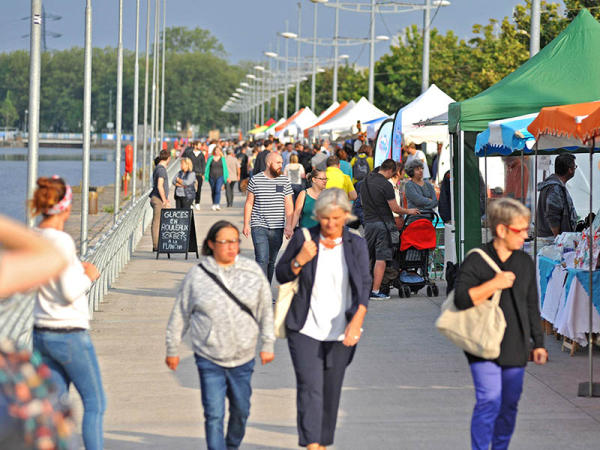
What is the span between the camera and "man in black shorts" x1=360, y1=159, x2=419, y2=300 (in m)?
12.0

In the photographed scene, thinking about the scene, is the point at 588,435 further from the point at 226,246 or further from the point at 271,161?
the point at 271,161

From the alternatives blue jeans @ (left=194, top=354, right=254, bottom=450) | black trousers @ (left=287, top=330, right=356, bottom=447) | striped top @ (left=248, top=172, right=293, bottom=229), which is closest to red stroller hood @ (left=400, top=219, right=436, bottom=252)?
striped top @ (left=248, top=172, right=293, bottom=229)

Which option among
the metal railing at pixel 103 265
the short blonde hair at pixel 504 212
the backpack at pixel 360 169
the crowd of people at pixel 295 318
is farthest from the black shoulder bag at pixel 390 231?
the backpack at pixel 360 169

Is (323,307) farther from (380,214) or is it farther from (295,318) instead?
(380,214)

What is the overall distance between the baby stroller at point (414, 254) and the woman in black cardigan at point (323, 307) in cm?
721

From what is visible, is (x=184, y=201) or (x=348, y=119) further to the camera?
(x=348, y=119)

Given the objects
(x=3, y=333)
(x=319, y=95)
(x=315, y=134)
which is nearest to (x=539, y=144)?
(x=3, y=333)

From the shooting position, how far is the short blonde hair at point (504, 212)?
17.7ft

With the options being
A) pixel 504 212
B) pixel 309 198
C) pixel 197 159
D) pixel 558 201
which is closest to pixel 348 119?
Answer: pixel 197 159

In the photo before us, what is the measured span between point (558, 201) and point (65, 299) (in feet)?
21.7

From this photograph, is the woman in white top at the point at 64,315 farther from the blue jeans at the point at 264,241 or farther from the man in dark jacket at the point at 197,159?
the man in dark jacket at the point at 197,159

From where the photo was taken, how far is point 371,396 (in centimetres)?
779

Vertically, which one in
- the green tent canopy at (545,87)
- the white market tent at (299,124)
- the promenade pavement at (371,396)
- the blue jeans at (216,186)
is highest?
the white market tent at (299,124)

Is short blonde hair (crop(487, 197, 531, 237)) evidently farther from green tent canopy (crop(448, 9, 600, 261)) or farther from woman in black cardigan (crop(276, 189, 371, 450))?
green tent canopy (crop(448, 9, 600, 261))
